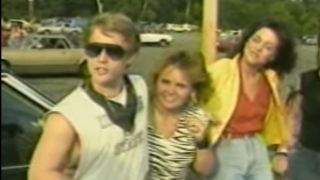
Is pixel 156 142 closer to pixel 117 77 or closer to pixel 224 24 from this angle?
pixel 117 77

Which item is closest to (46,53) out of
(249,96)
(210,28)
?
(210,28)

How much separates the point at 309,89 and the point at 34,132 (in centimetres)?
164

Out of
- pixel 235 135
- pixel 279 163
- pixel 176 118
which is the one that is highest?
pixel 176 118

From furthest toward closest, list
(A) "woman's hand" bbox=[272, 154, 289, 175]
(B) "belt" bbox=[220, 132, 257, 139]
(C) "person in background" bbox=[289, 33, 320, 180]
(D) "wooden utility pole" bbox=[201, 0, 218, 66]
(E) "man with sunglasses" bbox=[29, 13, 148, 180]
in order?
(D) "wooden utility pole" bbox=[201, 0, 218, 66] → (C) "person in background" bbox=[289, 33, 320, 180] → (A) "woman's hand" bbox=[272, 154, 289, 175] → (B) "belt" bbox=[220, 132, 257, 139] → (E) "man with sunglasses" bbox=[29, 13, 148, 180]

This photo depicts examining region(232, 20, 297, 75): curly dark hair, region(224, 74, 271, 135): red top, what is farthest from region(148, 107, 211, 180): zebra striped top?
region(232, 20, 297, 75): curly dark hair

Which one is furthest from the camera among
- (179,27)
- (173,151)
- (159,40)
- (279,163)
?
(179,27)

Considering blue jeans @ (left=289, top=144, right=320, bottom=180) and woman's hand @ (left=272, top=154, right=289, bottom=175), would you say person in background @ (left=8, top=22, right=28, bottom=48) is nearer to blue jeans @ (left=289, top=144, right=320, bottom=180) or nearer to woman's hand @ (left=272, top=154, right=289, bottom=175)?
blue jeans @ (left=289, top=144, right=320, bottom=180)

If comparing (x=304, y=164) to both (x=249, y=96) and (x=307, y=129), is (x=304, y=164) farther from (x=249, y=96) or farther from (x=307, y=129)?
(x=249, y=96)

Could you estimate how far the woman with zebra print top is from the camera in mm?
→ 3672

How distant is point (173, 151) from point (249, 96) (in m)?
0.99

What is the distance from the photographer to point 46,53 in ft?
68.0

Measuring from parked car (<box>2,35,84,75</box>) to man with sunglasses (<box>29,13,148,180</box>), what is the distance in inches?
544

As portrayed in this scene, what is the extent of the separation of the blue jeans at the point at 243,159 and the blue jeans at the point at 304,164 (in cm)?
57

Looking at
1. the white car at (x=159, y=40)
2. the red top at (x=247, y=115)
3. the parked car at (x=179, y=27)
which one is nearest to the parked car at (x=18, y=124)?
the red top at (x=247, y=115)
